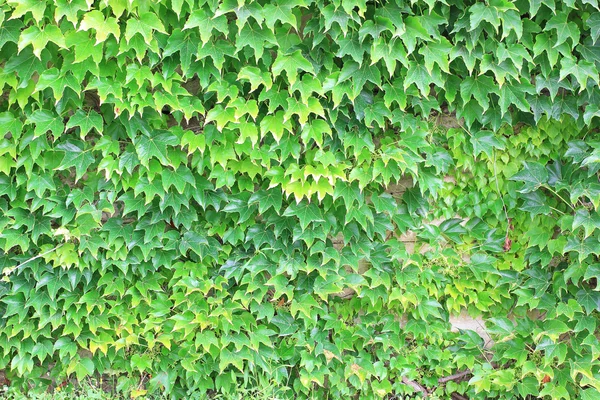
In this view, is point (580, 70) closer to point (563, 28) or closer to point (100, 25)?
point (563, 28)

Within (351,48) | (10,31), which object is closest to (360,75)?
(351,48)

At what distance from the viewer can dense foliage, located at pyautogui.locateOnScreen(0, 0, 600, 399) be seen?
106 inches

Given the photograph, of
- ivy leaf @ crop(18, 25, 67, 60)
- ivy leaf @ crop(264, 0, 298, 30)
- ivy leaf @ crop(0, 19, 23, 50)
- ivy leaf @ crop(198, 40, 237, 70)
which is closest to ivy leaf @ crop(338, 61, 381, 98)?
ivy leaf @ crop(264, 0, 298, 30)

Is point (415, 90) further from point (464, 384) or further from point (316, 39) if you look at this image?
point (464, 384)

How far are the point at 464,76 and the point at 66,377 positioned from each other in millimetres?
3048

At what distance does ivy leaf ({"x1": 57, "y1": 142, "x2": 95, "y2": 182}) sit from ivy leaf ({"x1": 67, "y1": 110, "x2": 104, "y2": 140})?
0.38 ft

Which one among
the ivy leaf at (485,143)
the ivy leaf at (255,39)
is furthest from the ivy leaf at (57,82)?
the ivy leaf at (485,143)

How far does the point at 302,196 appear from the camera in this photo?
9.14ft

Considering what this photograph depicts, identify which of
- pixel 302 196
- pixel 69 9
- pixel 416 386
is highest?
pixel 69 9

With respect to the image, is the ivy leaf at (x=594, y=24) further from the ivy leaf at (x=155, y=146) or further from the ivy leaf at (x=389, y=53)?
the ivy leaf at (x=155, y=146)

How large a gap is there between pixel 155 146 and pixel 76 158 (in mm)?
447

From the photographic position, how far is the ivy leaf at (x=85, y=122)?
2.71 meters

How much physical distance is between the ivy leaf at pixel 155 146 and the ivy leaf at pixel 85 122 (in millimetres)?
215

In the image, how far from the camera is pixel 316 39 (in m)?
2.67
